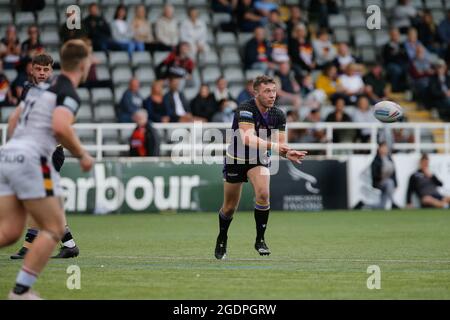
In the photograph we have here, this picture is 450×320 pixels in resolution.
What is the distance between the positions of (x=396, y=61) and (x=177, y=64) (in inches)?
255

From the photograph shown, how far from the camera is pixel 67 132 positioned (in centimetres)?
895

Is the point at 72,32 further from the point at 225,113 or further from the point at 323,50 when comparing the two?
the point at 323,50

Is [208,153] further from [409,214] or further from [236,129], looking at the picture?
[236,129]

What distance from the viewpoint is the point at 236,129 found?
13852 millimetres

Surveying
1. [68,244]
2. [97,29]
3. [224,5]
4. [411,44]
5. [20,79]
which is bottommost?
[68,244]

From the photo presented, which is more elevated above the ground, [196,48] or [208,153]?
[196,48]

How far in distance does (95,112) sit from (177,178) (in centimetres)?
339

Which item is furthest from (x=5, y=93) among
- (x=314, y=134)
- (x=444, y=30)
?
(x=444, y=30)

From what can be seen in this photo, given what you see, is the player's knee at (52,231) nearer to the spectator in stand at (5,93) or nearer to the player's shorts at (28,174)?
the player's shorts at (28,174)

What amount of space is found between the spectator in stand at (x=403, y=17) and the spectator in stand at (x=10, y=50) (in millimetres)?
11146

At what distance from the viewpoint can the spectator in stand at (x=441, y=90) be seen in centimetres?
2797

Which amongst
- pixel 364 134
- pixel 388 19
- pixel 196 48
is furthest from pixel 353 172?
pixel 388 19

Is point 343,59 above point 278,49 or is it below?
below

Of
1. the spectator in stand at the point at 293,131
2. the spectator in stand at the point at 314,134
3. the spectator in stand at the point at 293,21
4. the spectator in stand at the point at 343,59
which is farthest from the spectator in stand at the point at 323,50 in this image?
the spectator in stand at the point at 314,134
